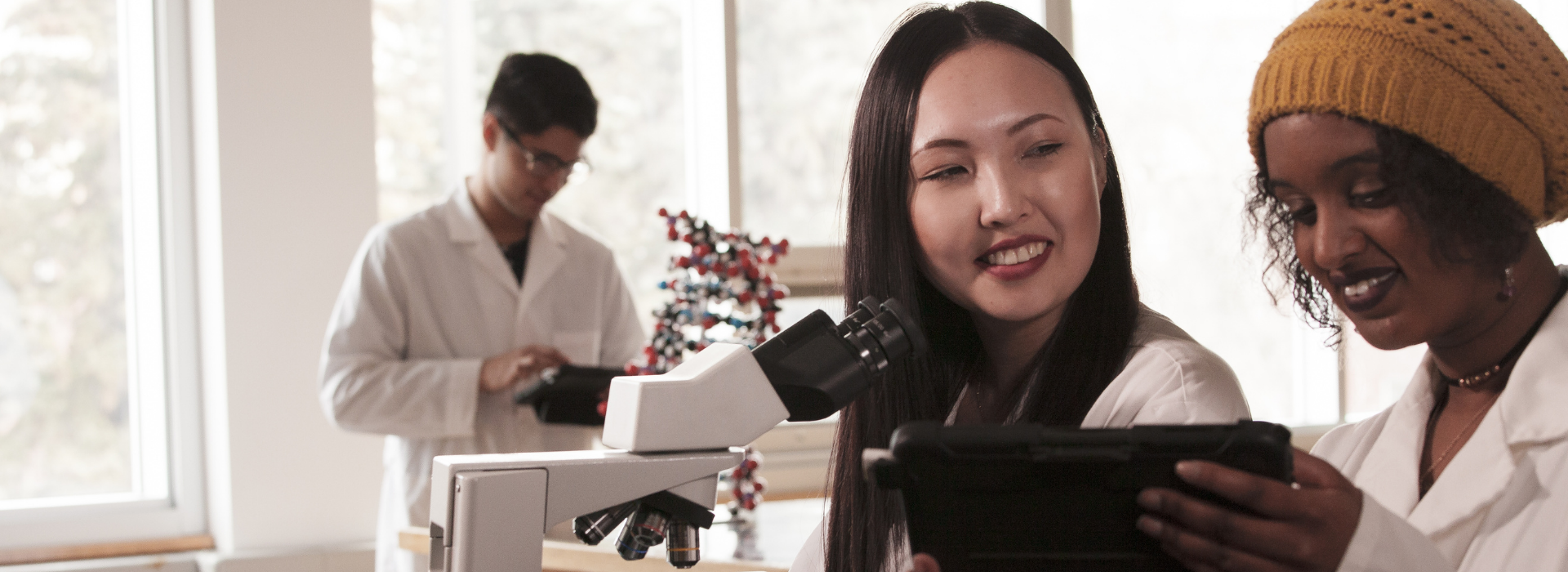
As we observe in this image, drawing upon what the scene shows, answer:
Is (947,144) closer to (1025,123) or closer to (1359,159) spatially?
(1025,123)

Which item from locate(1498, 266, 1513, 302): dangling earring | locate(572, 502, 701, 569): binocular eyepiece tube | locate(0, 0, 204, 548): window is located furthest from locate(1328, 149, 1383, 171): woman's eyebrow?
locate(0, 0, 204, 548): window

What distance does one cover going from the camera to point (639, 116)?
3539mm

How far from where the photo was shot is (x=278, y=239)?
9.43 ft

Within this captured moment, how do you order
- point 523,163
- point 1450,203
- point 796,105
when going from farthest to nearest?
point 796,105, point 523,163, point 1450,203

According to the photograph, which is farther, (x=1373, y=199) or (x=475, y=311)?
(x=475, y=311)

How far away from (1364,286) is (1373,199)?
0.07 metres

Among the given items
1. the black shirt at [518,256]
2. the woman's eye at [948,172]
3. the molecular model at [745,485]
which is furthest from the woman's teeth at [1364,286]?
the black shirt at [518,256]

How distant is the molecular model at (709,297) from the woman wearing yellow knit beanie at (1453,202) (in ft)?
4.67

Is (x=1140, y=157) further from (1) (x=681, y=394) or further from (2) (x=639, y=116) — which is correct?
(1) (x=681, y=394)

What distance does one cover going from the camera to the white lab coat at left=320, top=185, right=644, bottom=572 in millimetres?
2385

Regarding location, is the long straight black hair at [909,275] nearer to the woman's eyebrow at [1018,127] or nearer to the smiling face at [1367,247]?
the woman's eyebrow at [1018,127]

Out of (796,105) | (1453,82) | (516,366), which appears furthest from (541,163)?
(1453,82)

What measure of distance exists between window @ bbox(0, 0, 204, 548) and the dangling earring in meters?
2.92

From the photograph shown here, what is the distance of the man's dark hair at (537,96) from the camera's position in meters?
2.43
